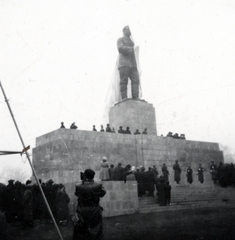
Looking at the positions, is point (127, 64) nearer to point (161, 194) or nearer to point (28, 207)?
point (161, 194)

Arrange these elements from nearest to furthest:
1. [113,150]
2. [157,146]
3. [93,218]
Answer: [93,218]
[113,150]
[157,146]

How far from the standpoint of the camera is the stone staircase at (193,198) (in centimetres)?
1287

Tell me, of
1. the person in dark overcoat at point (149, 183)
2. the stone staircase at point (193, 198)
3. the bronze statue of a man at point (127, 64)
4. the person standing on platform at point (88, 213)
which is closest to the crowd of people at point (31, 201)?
the stone staircase at point (193, 198)

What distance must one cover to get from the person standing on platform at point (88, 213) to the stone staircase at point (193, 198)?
7534mm

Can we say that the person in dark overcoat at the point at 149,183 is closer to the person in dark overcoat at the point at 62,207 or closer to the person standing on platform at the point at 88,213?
the person in dark overcoat at the point at 62,207

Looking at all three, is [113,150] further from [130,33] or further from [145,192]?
[130,33]

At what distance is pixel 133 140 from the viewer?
20.0 meters

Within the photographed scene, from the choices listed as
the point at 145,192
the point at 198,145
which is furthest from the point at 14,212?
the point at 198,145

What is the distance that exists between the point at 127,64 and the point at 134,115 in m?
3.40

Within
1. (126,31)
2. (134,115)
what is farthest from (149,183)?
(126,31)

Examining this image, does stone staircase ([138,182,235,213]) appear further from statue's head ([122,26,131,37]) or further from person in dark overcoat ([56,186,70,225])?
statue's head ([122,26,131,37])

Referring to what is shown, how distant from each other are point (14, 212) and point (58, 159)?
629cm

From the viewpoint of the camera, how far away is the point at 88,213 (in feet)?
16.3

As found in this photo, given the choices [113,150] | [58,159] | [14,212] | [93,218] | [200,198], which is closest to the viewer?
[93,218]
